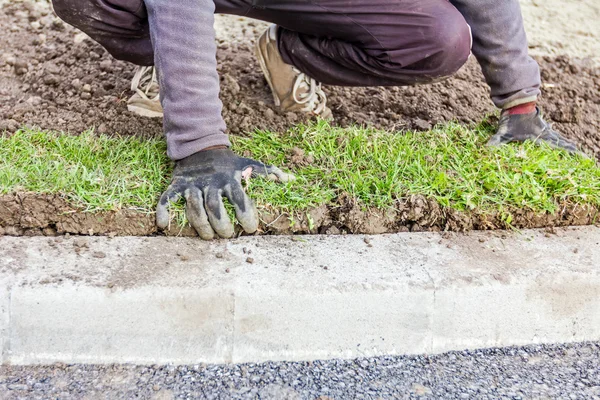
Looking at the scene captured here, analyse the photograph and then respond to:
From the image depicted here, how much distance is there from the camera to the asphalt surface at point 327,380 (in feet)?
6.09

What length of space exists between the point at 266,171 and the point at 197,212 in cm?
35

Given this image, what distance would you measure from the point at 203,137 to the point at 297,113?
78 centimetres

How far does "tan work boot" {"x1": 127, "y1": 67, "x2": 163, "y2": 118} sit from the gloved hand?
64 cm

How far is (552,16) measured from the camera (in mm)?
4375

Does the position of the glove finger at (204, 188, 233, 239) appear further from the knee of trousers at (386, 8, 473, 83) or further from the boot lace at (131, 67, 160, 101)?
the knee of trousers at (386, 8, 473, 83)

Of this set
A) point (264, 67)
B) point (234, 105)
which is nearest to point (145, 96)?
point (234, 105)

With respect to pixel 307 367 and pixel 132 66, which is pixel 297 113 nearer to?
pixel 132 66

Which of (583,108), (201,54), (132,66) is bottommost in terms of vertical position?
(583,108)

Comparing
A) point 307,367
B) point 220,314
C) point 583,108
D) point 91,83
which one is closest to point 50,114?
point 91,83

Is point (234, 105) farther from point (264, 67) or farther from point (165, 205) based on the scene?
point (165, 205)

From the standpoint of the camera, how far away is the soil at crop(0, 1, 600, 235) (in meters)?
2.32

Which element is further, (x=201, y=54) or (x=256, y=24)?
(x=256, y=24)

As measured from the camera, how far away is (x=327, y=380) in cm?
194

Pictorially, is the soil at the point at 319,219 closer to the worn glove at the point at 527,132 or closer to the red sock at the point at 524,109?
the worn glove at the point at 527,132
